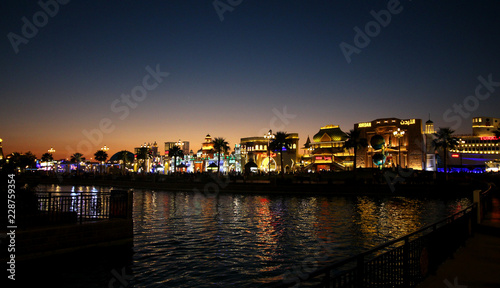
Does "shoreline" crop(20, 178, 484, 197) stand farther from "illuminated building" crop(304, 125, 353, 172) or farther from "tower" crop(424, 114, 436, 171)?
"tower" crop(424, 114, 436, 171)

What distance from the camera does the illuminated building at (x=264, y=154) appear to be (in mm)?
120188

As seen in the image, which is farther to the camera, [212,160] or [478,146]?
[212,160]

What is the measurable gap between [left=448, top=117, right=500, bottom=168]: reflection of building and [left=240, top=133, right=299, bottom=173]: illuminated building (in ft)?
155

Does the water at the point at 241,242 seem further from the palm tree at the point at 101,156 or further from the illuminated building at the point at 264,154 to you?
the palm tree at the point at 101,156

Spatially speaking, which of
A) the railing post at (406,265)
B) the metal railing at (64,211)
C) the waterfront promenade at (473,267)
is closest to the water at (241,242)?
the metal railing at (64,211)

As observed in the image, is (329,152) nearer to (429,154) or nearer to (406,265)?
(429,154)

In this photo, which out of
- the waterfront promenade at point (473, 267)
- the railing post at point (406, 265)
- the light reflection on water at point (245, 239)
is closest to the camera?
the railing post at point (406, 265)

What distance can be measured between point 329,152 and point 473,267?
10044cm

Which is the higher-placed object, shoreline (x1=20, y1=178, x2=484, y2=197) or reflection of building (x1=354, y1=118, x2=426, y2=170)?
reflection of building (x1=354, y1=118, x2=426, y2=170)

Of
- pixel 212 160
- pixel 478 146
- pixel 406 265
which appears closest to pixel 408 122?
pixel 478 146

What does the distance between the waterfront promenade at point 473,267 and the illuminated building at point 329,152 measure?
264ft

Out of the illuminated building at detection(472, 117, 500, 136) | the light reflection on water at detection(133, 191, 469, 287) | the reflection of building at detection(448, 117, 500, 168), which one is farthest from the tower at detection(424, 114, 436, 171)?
the light reflection on water at detection(133, 191, 469, 287)

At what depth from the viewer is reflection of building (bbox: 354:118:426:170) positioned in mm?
92625

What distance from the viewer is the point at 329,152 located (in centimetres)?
10825
